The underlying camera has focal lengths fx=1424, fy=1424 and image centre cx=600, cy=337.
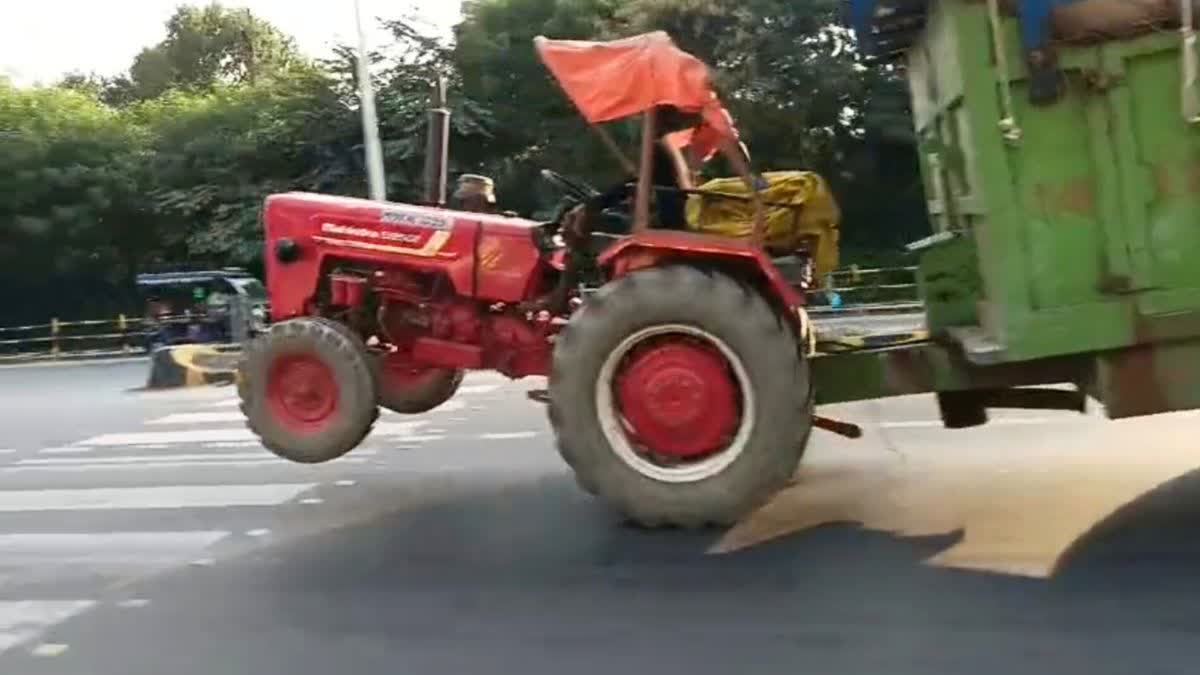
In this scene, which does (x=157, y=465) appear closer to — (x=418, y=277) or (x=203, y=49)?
(x=418, y=277)

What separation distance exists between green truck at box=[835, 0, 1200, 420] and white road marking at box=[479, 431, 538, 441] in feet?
16.2

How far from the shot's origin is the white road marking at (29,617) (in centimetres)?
558

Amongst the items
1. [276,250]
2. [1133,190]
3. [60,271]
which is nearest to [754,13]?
[60,271]

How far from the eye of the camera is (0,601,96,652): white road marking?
5.58 metres

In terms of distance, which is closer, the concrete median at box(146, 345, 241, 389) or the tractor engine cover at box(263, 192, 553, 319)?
the tractor engine cover at box(263, 192, 553, 319)

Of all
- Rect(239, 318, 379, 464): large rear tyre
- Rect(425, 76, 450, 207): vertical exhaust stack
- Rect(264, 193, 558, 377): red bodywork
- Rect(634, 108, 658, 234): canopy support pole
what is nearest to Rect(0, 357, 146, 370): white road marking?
Rect(425, 76, 450, 207): vertical exhaust stack

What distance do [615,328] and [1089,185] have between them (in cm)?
209

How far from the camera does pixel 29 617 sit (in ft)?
19.3

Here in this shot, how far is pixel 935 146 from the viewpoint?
6961 mm

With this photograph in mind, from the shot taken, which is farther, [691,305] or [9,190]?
[9,190]

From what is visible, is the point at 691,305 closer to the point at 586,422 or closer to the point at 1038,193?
the point at 586,422

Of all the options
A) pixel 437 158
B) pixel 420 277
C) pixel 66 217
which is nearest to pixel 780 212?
pixel 420 277

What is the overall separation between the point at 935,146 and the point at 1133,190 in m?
1.56

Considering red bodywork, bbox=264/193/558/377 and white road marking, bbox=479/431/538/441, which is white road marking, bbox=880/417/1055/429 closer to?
white road marking, bbox=479/431/538/441
